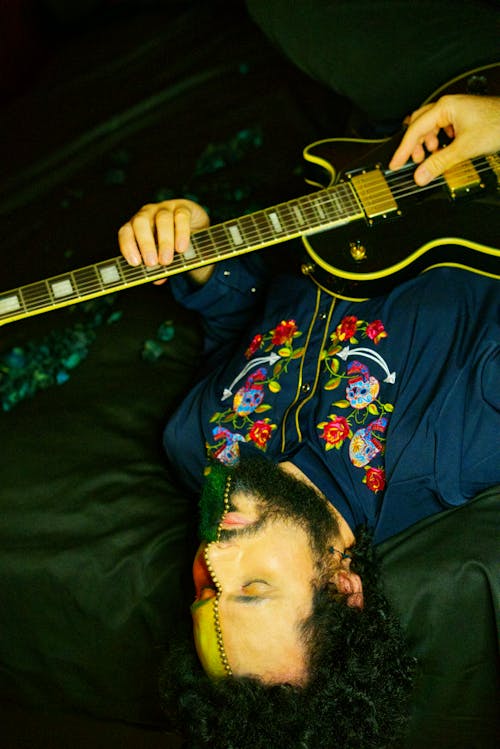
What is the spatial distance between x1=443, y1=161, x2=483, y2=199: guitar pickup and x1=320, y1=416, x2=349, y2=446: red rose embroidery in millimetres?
444

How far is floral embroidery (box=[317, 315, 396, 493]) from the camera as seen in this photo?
1120 millimetres

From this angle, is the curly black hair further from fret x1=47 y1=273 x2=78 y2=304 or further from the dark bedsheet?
fret x1=47 y1=273 x2=78 y2=304

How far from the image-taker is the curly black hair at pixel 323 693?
1001 mm

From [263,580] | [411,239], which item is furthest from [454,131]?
[263,580]

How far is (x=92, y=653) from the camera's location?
1.19m

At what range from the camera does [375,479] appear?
113 centimetres

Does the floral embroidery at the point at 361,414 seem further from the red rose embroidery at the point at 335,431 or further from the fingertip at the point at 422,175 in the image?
the fingertip at the point at 422,175

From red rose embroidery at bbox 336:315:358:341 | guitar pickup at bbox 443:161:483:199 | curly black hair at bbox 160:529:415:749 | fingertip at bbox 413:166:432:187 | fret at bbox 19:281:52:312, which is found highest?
fret at bbox 19:281:52:312

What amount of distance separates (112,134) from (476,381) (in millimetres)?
1074

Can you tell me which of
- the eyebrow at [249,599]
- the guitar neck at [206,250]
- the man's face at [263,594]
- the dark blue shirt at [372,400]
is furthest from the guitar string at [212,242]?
the eyebrow at [249,599]

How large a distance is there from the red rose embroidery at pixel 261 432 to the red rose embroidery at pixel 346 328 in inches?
8.2

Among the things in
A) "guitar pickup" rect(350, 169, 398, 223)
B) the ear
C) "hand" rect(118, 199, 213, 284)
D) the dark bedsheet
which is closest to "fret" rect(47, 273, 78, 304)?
"hand" rect(118, 199, 213, 284)

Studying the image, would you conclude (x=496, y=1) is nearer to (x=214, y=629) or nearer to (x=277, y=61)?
(x=277, y=61)

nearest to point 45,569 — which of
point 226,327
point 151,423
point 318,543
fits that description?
point 151,423
